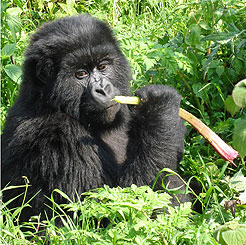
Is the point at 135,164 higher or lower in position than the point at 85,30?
lower

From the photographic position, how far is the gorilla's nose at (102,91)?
4031 millimetres

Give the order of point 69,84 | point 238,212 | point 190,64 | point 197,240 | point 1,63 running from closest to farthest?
1. point 197,240
2. point 238,212
3. point 69,84
4. point 190,64
5. point 1,63

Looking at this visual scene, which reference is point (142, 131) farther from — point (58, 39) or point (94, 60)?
point (58, 39)

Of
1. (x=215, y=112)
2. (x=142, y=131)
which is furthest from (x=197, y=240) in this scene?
(x=215, y=112)

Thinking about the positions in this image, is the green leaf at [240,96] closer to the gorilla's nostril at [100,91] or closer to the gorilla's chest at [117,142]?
the gorilla's nostril at [100,91]

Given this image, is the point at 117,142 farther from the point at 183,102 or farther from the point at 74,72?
the point at 183,102

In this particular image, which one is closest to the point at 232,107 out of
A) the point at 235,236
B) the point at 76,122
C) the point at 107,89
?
the point at 107,89

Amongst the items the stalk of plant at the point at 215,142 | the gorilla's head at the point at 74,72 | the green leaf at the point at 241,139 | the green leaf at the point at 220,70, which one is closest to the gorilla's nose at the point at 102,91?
the gorilla's head at the point at 74,72

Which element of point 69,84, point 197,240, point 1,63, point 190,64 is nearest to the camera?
point 197,240

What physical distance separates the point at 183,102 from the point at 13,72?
2.03m

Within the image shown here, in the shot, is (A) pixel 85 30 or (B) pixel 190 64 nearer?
(A) pixel 85 30

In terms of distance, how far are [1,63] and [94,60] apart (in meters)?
2.15

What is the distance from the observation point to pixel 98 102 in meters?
4.02

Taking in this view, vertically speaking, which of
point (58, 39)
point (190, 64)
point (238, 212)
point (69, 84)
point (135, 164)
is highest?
point (58, 39)
